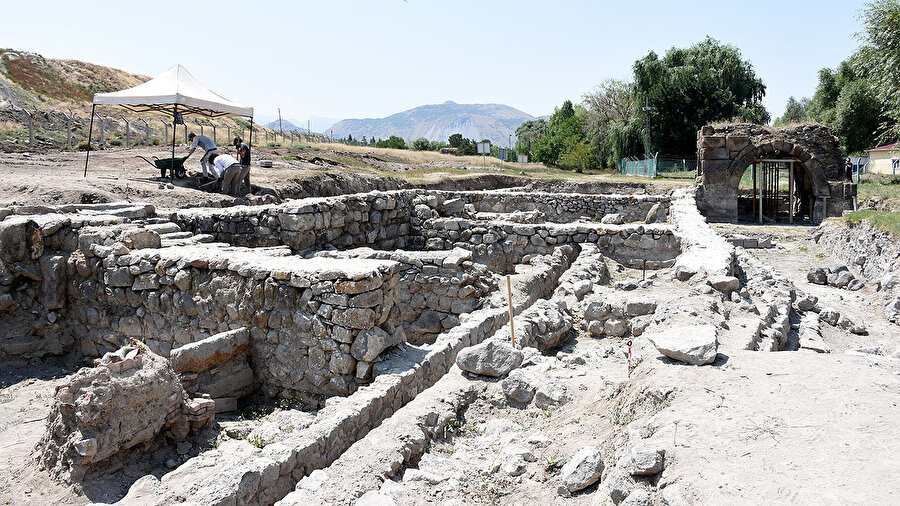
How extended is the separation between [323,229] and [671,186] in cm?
1928

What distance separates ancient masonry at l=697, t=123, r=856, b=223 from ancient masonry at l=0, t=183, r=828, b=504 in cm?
1183

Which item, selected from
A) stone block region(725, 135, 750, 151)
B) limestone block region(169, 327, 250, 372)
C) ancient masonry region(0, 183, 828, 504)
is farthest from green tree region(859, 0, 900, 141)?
limestone block region(169, 327, 250, 372)

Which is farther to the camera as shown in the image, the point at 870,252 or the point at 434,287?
the point at 870,252

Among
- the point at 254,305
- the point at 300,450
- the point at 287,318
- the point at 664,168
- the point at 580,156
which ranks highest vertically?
the point at 580,156

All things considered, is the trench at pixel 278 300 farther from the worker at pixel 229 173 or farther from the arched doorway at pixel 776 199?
the arched doorway at pixel 776 199

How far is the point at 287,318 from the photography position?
5648 mm

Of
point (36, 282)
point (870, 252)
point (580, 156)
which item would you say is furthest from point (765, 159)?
point (580, 156)

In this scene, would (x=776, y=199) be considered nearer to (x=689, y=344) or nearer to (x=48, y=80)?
(x=689, y=344)

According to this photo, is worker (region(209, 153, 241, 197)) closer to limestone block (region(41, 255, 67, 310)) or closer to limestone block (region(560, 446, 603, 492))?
limestone block (region(41, 255, 67, 310))

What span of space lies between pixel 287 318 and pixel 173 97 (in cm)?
1109

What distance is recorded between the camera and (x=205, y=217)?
920 cm

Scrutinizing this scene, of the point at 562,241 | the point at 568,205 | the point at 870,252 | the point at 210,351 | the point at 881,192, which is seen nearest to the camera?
the point at 210,351

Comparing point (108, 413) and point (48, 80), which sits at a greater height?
point (48, 80)

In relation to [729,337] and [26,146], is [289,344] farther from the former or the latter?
[26,146]
